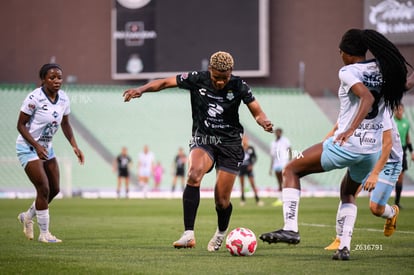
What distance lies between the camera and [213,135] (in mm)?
10961

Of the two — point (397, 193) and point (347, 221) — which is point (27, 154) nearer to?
point (347, 221)

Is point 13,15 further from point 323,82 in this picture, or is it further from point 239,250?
point 239,250

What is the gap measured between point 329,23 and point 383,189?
104 feet

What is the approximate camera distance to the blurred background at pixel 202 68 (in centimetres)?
3941

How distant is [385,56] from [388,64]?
0.09 m

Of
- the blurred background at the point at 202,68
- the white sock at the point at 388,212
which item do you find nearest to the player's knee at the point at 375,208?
the white sock at the point at 388,212

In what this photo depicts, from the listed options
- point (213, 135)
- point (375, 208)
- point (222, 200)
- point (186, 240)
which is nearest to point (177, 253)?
point (186, 240)

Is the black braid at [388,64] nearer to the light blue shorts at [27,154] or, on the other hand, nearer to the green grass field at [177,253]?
the green grass field at [177,253]

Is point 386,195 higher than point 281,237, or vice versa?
point 386,195

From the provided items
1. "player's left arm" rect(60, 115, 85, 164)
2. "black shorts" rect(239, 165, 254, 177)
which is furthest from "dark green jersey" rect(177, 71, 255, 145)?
"black shorts" rect(239, 165, 254, 177)

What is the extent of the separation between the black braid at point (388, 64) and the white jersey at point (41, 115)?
495 cm

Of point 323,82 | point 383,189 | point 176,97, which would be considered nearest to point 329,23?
point 323,82

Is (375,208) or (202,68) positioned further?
(202,68)

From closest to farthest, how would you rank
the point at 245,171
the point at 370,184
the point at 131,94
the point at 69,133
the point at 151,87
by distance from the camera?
the point at 370,184 < the point at 131,94 < the point at 151,87 < the point at 69,133 < the point at 245,171
